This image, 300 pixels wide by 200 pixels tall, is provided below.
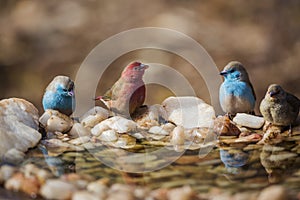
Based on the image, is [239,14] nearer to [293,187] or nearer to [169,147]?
[169,147]

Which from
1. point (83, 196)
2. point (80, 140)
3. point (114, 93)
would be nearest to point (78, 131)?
point (80, 140)

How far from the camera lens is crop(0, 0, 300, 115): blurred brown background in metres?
4.05

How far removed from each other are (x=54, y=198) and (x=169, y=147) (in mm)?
508

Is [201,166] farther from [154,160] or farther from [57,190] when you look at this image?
[57,190]

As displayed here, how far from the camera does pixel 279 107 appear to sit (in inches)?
73.1

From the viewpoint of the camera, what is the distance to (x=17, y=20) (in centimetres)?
424

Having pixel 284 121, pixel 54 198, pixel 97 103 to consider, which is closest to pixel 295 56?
pixel 97 103

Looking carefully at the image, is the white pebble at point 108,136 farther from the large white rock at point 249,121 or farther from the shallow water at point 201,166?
the large white rock at point 249,121

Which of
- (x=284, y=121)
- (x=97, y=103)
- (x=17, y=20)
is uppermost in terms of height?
(x=17, y=20)

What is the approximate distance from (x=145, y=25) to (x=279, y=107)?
100 inches

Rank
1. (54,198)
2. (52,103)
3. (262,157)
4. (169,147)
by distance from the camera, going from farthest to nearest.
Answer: (52,103) → (169,147) → (262,157) → (54,198)

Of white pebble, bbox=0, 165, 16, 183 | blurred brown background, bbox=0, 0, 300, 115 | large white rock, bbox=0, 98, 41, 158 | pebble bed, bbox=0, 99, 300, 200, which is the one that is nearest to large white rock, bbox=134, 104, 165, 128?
pebble bed, bbox=0, 99, 300, 200

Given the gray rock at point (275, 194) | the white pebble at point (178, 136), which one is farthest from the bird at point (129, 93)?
the gray rock at point (275, 194)

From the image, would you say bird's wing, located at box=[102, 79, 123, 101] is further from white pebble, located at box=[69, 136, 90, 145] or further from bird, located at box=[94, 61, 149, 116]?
white pebble, located at box=[69, 136, 90, 145]
